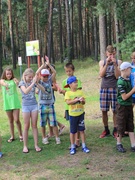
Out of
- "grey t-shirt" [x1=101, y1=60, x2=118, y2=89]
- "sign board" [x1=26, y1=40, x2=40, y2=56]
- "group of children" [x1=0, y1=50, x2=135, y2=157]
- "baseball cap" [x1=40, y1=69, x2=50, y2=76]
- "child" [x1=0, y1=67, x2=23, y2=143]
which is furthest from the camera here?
"sign board" [x1=26, y1=40, x2=40, y2=56]

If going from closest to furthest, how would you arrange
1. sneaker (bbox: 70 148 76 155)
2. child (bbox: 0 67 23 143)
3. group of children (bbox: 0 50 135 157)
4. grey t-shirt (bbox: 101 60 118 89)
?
group of children (bbox: 0 50 135 157) < sneaker (bbox: 70 148 76 155) < grey t-shirt (bbox: 101 60 118 89) < child (bbox: 0 67 23 143)

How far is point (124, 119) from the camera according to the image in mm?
5109

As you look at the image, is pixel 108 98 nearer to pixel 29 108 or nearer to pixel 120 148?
pixel 120 148

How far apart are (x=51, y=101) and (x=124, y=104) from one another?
157 centimetres

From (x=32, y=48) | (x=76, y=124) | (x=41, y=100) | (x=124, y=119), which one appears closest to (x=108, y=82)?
(x=124, y=119)

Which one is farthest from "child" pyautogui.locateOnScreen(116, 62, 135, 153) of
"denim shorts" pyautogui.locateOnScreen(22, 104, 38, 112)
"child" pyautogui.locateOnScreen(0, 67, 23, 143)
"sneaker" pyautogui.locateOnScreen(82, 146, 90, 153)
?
"child" pyautogui.locateOnScreen(0, 67, 23, 143)

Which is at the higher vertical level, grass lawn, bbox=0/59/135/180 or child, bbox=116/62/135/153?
child, bbox=116/62/135/153

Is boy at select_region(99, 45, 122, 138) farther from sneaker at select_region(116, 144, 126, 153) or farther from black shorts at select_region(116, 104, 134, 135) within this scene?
sneaker at select_region(116, 144, 126, 153)

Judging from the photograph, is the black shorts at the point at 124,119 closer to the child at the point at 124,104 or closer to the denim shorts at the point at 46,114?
the child at the point at 124,104

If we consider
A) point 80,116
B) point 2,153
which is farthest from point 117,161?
point 2,153

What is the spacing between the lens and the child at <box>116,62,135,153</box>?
494 cm

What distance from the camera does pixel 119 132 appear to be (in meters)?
5.14

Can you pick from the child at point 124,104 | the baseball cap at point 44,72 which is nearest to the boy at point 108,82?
the child at point 124,104

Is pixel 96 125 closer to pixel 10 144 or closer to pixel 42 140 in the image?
pixel 42 140
